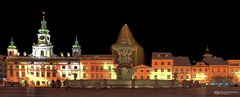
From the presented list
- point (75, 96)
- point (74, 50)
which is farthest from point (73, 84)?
point (74, 50)

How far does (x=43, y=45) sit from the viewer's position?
119 m

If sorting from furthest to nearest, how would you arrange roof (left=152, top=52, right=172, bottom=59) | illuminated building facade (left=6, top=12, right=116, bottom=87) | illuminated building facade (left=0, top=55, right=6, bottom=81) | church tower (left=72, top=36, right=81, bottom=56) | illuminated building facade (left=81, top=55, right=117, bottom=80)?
church tower (left=72, top=36, right=81, bottom=56)
illuminated building facade (left=0, top=55, right=6, bottom=81)
illuminated building facade (left=81, top=55, right=117, bottom=80)
illuminated building facade (left=6, top=12, right=116, bottom=87)
roof (left=152, top=52, right=172, bottom=59)

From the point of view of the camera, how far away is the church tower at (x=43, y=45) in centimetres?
11862

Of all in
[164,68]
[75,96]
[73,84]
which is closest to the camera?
[75,96]

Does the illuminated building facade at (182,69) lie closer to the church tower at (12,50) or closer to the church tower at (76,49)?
the church tower at (76,49)

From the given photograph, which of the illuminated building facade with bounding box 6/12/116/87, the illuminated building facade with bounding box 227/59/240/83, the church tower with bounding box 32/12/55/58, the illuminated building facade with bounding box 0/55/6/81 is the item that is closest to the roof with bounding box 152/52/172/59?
the illuminated building facade with bounding box 6/12/116/87

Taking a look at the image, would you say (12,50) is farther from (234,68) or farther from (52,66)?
(234,68)

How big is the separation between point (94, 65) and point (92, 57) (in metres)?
2.07

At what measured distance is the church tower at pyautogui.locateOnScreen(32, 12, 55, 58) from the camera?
118625 mm

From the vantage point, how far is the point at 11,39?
124 m

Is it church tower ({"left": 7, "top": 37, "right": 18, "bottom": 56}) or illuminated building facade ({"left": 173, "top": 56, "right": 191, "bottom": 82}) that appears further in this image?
church tower ({"left": 7, "top": 37, "right": 18, "bottom": 56})

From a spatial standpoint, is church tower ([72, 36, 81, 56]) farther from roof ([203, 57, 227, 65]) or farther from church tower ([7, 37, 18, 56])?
roof ([203, 57, 227, 65])

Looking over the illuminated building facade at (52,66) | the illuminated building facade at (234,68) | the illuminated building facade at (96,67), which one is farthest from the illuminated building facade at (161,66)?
the illuminated building facade at (234,68)

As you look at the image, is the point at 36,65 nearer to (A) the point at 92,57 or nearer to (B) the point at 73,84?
(A) the point at 92,57
